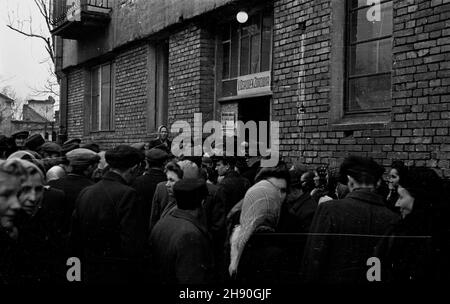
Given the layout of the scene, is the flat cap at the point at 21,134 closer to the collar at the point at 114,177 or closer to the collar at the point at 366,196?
the collar at the point at 114,177

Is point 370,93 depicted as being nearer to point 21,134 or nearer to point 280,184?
point 280,184

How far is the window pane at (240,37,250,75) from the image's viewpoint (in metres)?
8.99

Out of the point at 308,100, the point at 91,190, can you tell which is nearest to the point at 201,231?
the point at 91,190

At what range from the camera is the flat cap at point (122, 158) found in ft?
14.7

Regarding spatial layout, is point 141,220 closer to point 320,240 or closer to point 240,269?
point 240,269

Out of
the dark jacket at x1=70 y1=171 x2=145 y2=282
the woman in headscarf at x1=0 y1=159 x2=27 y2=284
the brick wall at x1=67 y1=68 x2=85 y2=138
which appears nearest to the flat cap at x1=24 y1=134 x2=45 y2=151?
the dark jacket at x1=70 y1=171 x2=145 y2=282

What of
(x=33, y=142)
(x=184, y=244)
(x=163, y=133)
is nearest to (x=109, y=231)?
(x=184, y=244)

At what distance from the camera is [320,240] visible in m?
3.63

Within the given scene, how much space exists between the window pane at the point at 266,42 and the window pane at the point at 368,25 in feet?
5.91

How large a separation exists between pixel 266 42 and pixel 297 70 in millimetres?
1334

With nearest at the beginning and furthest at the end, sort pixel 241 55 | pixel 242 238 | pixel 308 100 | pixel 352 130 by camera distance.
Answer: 1. pixel 242 238
2. pixel 352 130
3. pixel 308 100
4. pixel 241 55

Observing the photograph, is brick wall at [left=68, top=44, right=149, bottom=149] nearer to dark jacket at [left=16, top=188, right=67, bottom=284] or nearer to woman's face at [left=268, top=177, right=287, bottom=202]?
woman's face at [left=268, top=177, right=287, bottom=202]
